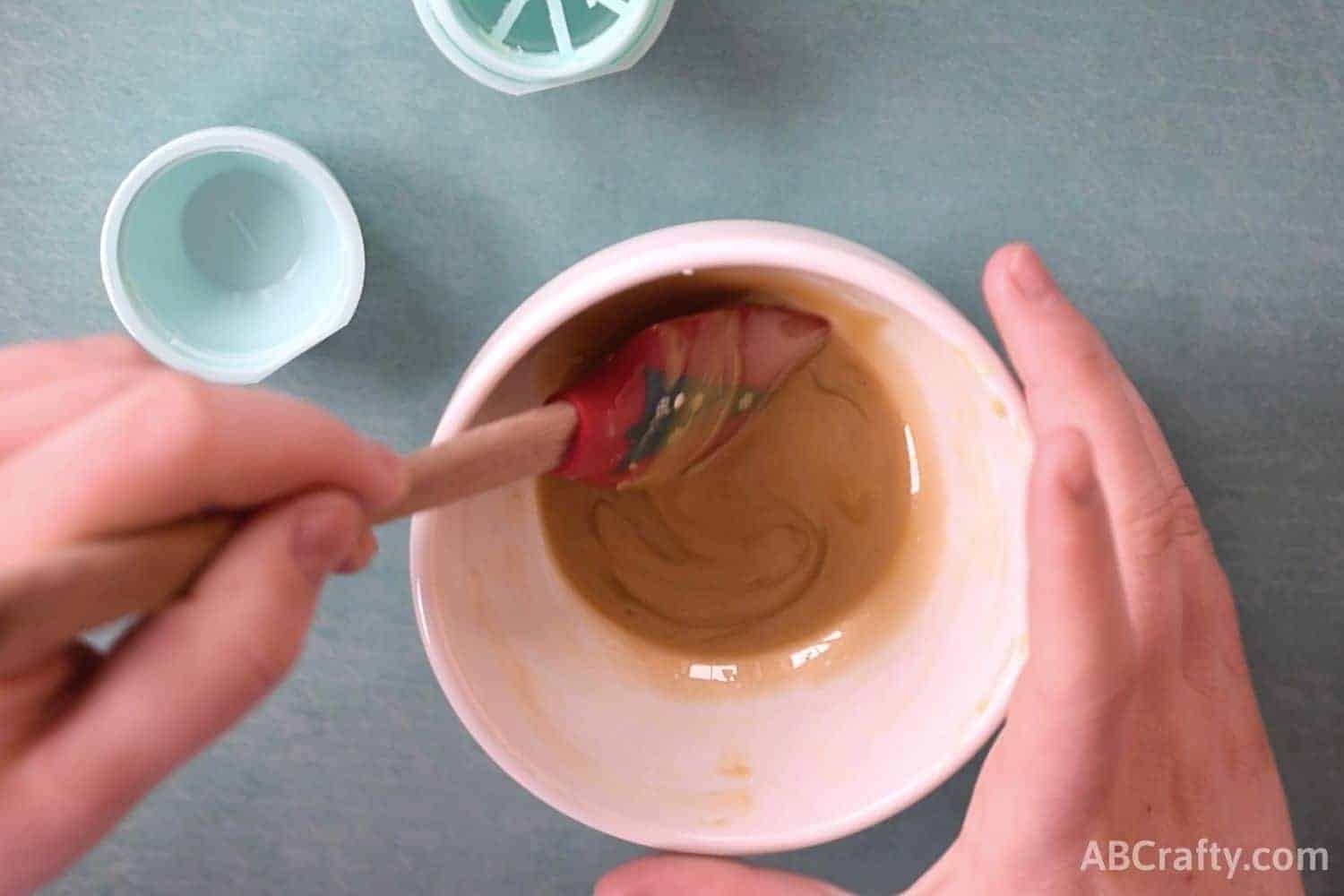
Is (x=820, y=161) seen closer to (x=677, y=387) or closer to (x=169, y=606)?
(x=677, y=387)

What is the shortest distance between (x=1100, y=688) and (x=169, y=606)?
430 millimetres

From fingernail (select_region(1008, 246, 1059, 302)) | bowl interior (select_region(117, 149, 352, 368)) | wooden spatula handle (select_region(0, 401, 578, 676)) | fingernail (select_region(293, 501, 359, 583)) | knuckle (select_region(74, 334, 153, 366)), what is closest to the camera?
wooden spatula handle (select_region(0, 401, 578, 676))

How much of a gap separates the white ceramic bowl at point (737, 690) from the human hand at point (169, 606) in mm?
→ 183

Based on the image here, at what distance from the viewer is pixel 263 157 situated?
2.48 feet

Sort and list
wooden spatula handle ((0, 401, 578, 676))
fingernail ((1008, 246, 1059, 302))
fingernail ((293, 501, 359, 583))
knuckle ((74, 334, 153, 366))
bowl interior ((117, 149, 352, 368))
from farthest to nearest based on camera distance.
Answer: bowl interior ((117, 149, 352, 368)), fingernail ((1008, 246, 1059, 302)), knuckle ((74, 334, 153, 366)), fingernail ((293, 501, 359, 583)), wooden spatula handle ((0, 401, 578, 676))

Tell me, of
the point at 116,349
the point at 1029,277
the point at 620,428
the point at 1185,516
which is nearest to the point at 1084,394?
the point at 1029,277

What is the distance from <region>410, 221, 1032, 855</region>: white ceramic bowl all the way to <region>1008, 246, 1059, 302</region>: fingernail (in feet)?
0.19

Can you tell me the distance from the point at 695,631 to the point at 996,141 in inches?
16.9

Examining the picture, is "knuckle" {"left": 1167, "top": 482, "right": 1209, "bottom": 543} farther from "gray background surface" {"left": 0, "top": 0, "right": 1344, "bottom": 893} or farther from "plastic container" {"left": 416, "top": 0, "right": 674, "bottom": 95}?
"plastic container" {"left": 416, "top": 0, "right": 674, "bottom": 95}

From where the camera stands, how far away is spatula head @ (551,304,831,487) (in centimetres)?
68

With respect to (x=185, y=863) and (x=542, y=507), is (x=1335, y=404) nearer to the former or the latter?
(x=542, y=507)

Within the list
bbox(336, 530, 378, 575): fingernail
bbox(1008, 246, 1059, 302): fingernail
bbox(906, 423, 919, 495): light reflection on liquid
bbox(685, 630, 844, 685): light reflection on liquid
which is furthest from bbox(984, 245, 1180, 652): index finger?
bbox(336, 530, 378, 575): fingernail

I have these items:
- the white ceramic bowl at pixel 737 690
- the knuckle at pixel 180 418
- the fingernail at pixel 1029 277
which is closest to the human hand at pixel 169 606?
the knuckle at pixel 180 418

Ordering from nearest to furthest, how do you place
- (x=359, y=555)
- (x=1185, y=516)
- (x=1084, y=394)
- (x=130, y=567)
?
(x=130, y=567)
(x=359, y=555)
(x=1084, y=394)
(x=1185, y=516)
